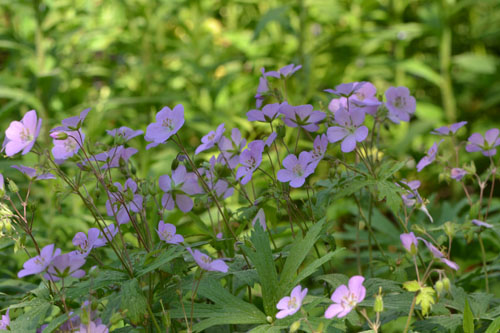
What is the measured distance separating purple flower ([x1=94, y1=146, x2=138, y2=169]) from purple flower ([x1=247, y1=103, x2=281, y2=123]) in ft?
0.73

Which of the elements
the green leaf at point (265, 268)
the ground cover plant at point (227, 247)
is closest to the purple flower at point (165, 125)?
the ground cover plant at point (227, 247)

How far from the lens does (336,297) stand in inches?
28.5

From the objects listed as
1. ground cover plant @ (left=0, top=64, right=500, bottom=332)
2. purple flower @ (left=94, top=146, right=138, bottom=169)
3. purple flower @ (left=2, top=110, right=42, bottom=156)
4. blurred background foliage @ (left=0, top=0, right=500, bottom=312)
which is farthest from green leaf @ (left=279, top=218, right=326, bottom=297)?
blurred background foliage @ (left=0, top=0, right=500, bottom=312)

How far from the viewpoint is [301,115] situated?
3.22 ft

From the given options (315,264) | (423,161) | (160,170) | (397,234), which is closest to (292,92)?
(160,170)

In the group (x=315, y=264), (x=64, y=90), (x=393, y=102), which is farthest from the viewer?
(x=64, y=90)

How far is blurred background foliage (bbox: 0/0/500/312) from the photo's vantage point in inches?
104

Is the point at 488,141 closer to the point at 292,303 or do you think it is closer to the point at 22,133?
the point at 292,303

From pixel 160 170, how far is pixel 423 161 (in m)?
1.36

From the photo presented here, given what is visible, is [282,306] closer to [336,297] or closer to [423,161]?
[336,297]

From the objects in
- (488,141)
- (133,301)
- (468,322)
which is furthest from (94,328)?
(488,141)

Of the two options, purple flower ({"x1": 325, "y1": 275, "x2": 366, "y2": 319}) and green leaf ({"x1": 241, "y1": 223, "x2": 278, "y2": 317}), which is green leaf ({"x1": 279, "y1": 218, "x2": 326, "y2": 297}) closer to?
green leaf ({"x1": 241, "y1": 223, "x2": 278, "y2": 317})

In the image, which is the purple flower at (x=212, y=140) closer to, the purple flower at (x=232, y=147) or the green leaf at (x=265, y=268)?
the purple flower at (x=232, y=147)

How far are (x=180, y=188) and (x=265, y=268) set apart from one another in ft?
0.73
